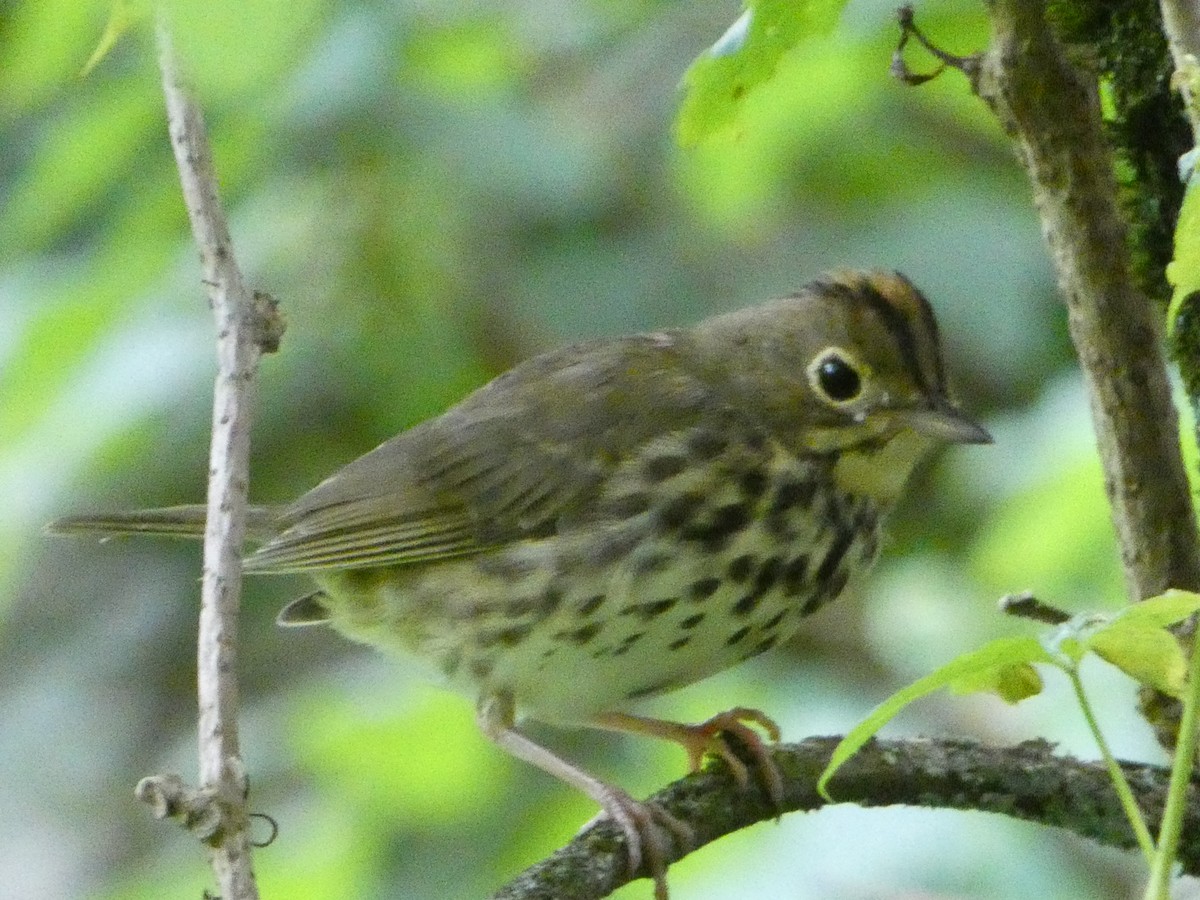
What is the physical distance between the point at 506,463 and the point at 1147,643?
252cm

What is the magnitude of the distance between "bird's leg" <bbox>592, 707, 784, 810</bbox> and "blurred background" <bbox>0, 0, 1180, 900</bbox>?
0.45m

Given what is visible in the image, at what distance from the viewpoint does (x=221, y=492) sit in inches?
93.5

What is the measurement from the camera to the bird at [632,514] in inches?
143

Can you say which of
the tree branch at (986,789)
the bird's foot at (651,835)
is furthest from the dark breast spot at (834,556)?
the tree branch at (986,789)

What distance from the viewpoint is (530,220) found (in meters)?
5.34

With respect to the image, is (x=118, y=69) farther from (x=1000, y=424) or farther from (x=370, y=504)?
(x=1000, y=424)

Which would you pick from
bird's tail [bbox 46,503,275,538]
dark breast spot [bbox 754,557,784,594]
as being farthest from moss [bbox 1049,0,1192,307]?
bird's tail [bbox 46,503,275,538]

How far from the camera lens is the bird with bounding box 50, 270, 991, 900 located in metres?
3.62

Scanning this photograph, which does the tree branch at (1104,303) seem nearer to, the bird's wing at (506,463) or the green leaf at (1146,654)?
the green leaf at (1146,654)

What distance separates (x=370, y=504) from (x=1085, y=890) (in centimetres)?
195

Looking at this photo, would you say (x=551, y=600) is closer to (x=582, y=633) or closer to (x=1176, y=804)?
(x=582, y=633)

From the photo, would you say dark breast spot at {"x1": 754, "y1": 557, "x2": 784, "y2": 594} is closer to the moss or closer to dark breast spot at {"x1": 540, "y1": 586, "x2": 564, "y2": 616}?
dark breast spot at {"x1": 540, "y1": 586, "x2": 564, "y2": 616}

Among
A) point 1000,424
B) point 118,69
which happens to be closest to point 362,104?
point 118,69

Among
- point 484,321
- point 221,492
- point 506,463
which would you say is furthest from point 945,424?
point 484,321
